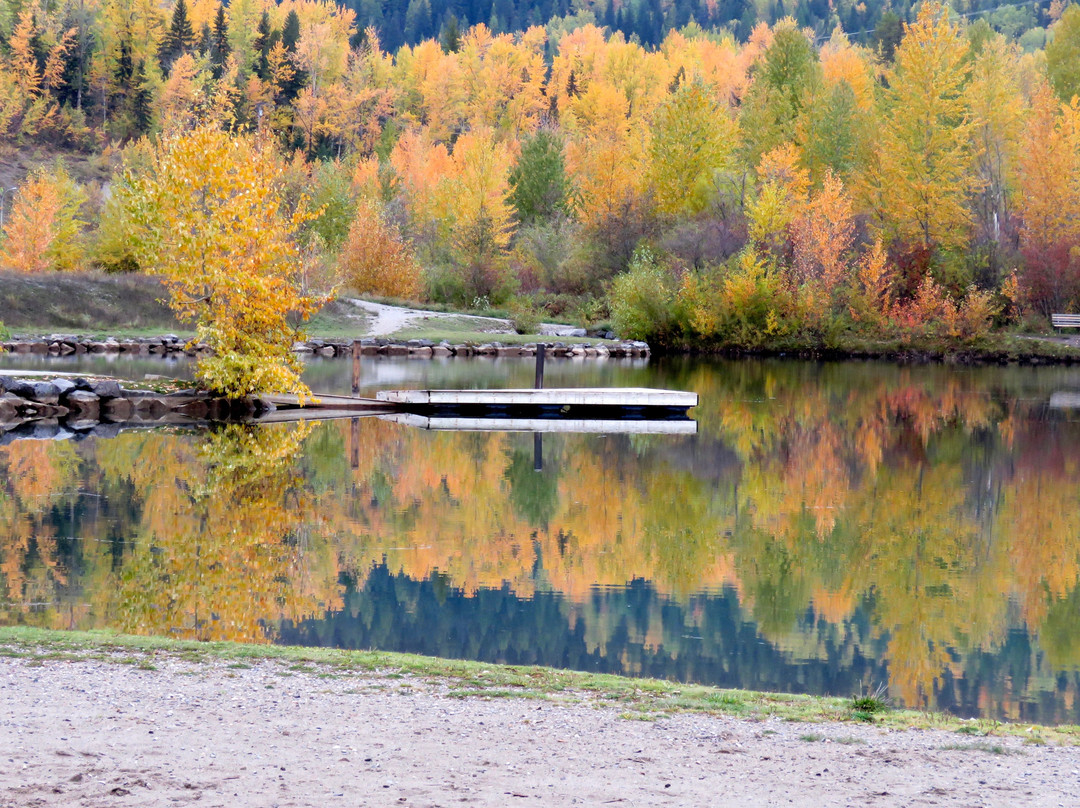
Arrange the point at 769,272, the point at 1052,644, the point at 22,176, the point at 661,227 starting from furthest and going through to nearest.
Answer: the point at 22,176, the point at 661,227, the point at 769,272, the point at 1052,644

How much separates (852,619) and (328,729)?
5.74 meters

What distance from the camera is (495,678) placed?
7.56 metres

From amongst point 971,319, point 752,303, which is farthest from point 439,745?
point 971,319

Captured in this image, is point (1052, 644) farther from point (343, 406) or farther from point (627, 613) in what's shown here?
point (343, 406)

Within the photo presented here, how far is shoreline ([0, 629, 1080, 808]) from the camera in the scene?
540 cm

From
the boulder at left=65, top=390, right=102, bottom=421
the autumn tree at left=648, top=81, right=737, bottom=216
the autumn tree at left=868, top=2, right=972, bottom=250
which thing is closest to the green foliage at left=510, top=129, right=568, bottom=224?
the autumn tree at left=648, top=81, right=737, bottom=216

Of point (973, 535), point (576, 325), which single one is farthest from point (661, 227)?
point (973, 535)

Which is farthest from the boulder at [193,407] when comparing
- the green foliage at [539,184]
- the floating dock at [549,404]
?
the green foliage at [539,184]

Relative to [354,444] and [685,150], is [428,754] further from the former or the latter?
[685,150]

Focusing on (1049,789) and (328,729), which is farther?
(328,729)

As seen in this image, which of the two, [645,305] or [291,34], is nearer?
[645,305]

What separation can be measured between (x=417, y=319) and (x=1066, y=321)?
96.5ft

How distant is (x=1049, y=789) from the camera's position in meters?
5.61

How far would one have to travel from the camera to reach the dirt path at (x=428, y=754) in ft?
17.6
